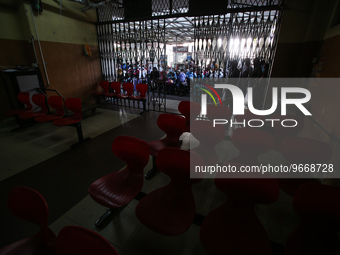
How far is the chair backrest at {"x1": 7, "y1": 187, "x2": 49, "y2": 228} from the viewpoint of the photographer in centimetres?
107

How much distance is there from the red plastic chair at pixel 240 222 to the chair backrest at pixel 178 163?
0.26 metres

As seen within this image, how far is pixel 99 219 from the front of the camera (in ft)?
5.70

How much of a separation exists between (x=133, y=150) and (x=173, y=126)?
88 cm

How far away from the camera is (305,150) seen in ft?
6.21

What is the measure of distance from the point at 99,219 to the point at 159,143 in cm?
117

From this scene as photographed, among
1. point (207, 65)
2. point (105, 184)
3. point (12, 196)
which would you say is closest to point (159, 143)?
point (105, 184)

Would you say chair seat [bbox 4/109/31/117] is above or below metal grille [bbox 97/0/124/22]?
below

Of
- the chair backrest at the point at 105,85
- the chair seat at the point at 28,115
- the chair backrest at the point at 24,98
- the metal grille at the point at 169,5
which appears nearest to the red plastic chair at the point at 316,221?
the chair seat at the point at 28,115

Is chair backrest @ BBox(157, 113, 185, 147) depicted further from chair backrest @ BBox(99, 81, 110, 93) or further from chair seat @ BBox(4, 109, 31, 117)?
chair backrest @ BBox(99, 81, 110, 93)

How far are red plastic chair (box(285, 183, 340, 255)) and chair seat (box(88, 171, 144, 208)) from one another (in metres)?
1.28

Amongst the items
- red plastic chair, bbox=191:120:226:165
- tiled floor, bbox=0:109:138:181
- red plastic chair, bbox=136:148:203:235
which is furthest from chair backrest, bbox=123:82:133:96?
red plastic chair, bbox=136:148:203:235

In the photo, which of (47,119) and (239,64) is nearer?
(47,119)

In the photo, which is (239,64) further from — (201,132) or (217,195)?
(217,195)

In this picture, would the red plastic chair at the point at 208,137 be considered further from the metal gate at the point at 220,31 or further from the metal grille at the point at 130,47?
the metal grille at the point at 130,47
